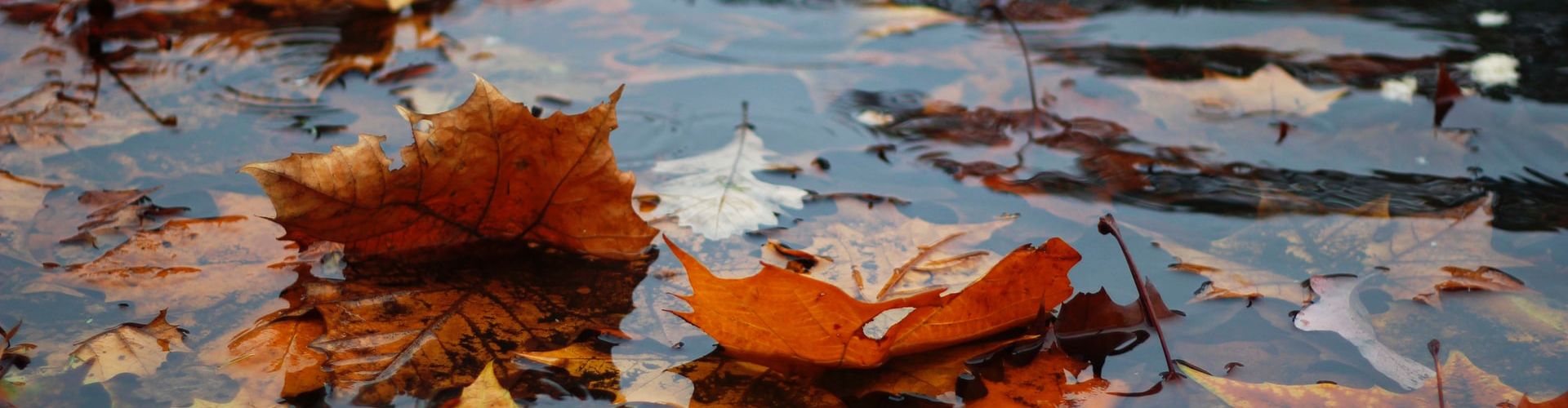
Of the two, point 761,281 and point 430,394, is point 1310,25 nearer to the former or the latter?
point 761,281

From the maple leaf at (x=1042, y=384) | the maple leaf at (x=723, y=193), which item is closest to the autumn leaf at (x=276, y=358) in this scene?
the maple leaf at (x=723, y=193)

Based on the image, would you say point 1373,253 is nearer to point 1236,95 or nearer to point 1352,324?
point 1352,324

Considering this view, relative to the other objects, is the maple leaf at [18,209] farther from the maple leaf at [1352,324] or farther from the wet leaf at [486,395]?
the maple leaf at [1352,324]

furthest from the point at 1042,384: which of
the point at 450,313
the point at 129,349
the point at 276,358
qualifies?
the point at 129,349

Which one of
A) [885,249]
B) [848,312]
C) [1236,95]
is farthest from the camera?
[1236,95]

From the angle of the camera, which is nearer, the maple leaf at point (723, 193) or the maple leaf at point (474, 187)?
the maple leaf at point (474, 187)

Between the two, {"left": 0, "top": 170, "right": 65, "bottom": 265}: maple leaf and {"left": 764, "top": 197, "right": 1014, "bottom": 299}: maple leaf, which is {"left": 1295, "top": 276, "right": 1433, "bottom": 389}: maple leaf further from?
{"left": 0, "top": 170, "right": 65, "bottom": 265}: maple leaf

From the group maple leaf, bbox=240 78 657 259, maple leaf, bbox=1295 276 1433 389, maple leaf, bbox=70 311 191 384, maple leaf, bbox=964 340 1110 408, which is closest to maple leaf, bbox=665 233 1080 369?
maple leaf, bbox=964 340 1110 408
